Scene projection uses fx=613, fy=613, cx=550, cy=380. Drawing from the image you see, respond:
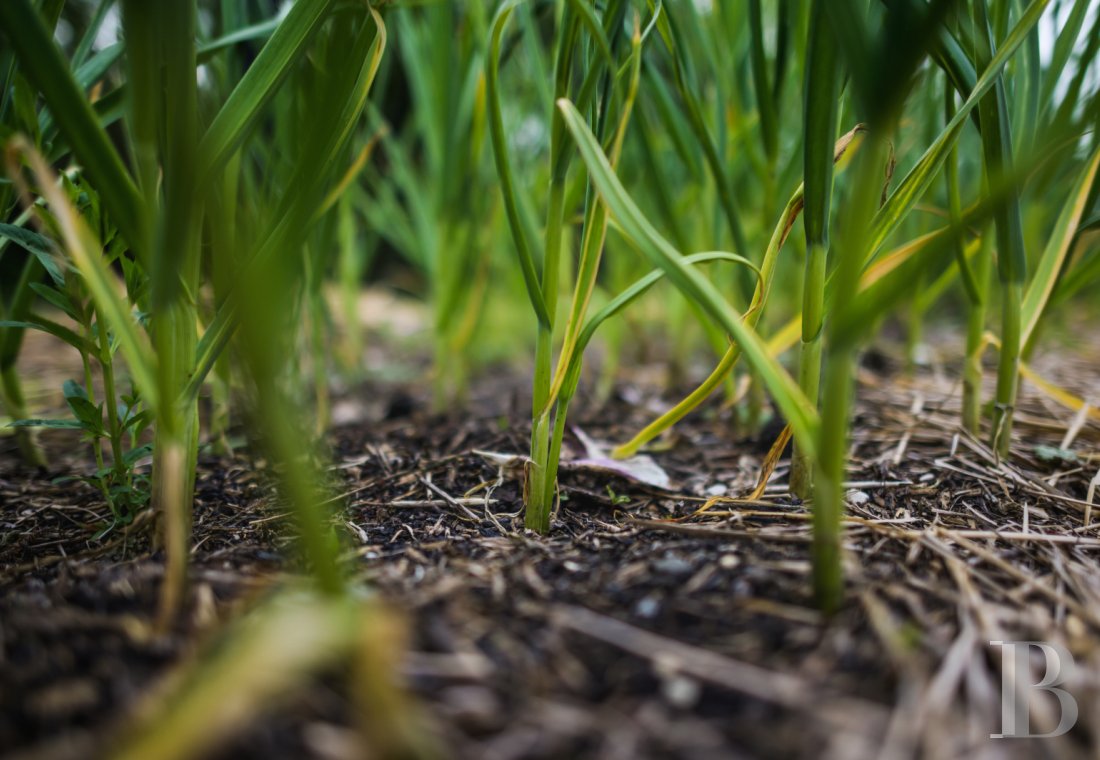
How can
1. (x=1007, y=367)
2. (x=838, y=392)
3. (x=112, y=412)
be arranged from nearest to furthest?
(x=838, y=392) → (x=112, y=412) → (x=1007, y=367)

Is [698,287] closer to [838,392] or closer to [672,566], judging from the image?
[838,392]

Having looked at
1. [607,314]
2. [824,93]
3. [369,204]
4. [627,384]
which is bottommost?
[627,384]

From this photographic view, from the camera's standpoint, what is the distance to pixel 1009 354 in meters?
0.72

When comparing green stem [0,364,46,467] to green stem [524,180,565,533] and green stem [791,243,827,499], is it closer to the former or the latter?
green stem [524,180,565,533]

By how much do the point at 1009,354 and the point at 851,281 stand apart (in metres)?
0.49

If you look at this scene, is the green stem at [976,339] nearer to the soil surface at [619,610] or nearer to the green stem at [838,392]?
the soil surface at [619,610]

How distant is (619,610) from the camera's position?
1.42ft

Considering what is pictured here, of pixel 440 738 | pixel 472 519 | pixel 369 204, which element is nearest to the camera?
pixel 440 738

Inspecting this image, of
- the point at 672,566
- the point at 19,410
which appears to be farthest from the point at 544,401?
the point at 19,410

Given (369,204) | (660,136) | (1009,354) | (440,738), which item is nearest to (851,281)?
(440,738)

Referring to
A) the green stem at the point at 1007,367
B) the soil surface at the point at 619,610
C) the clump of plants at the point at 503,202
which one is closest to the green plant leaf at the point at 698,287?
the clump of plants at the point at 503,202

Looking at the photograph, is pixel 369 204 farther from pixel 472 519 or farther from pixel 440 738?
pixel 440 738

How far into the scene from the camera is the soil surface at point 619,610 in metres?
0.33

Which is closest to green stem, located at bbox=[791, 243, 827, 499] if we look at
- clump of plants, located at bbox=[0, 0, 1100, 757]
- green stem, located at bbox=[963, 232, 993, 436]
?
clump of plants, located at bbox=[0, 0, 1100, 757]
